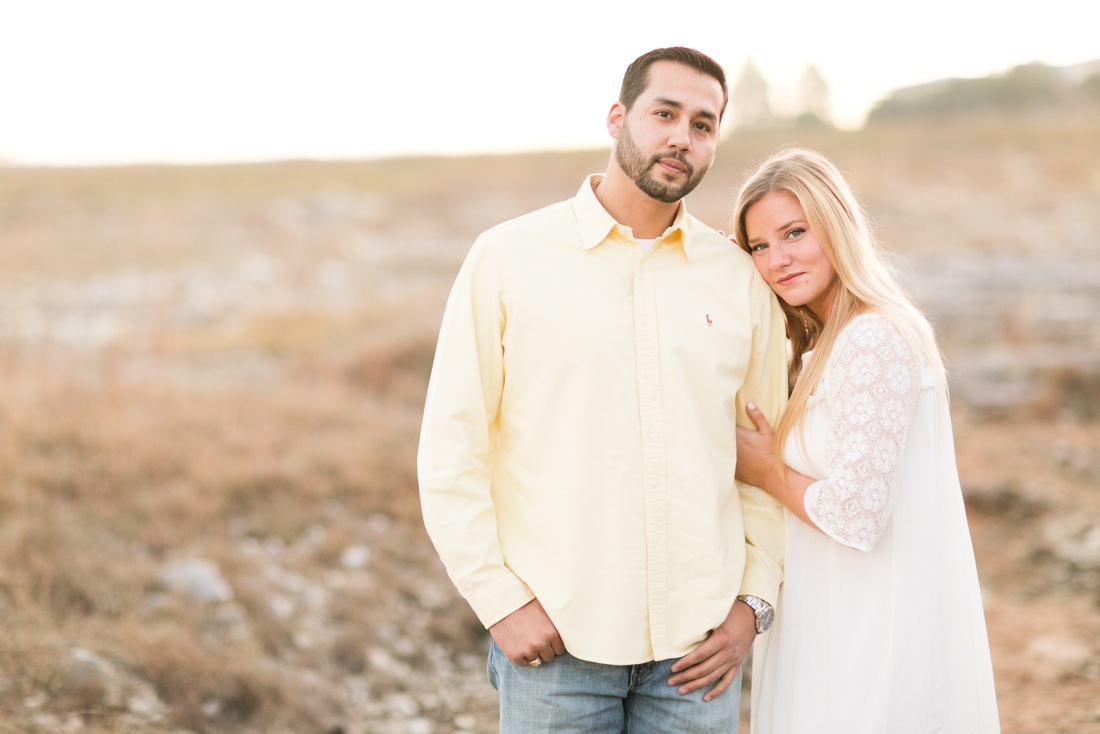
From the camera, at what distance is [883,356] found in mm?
2312

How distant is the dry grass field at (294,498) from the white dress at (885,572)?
1.05 m

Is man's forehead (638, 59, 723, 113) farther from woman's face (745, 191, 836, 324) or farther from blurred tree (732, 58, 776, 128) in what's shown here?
blurred tree (732, 58, 776, 128)

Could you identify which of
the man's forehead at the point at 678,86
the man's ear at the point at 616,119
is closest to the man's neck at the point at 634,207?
the man's ear at the point at 616,119

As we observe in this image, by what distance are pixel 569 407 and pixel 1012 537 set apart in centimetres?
505

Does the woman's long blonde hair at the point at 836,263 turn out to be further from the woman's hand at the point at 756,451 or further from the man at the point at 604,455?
the man at the point at 604,455

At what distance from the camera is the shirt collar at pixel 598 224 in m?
2.35

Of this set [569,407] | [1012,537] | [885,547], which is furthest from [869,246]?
[1012,537]

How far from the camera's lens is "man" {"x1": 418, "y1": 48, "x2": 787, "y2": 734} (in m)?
2.23

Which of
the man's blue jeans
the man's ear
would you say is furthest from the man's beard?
the man's blue jeans

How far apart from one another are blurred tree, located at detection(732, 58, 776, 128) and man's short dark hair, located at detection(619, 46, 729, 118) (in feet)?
177

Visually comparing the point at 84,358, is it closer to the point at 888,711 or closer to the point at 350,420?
the point at 350,420

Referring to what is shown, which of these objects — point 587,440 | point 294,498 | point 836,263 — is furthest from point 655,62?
point 294,498

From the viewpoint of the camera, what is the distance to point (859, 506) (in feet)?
7.45

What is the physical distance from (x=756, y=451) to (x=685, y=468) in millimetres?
349
